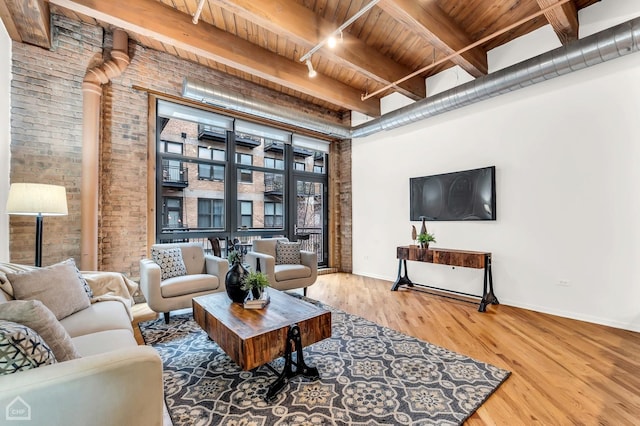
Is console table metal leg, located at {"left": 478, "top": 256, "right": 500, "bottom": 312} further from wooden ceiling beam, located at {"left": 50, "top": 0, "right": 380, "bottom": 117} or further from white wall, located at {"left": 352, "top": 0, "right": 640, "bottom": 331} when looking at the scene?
wooden ceiling beam, located at {"left": 50, "top": 0, "right": 380, "bottom": 117}

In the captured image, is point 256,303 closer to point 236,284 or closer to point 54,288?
point 236,284

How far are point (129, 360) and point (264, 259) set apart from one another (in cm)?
284

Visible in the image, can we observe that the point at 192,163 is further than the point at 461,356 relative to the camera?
Yes

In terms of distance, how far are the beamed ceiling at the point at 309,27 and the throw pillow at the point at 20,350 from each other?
2752 millimetres

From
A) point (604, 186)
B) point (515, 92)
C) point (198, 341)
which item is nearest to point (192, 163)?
point (198, 341)

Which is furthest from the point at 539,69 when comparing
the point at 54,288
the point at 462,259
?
the point at 54,288

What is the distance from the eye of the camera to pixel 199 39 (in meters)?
3.39

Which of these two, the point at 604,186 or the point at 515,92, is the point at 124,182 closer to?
the point at 515,92

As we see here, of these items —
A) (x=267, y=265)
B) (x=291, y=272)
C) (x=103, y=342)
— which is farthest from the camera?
(x=291, y=272)

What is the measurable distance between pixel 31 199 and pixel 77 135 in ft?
4.56

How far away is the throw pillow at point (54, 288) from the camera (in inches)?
77.9

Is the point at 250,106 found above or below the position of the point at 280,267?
above

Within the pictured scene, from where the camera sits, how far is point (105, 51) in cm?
383

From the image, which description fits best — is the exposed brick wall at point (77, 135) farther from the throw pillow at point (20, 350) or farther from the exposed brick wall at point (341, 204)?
the exposed brick wall at point (341, 204)
